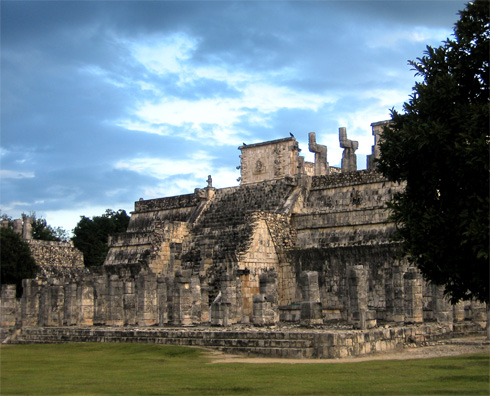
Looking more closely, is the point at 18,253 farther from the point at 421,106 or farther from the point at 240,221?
the point at 421,106

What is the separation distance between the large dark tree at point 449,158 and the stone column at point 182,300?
1392 centimetres

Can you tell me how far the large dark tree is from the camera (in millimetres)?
14102

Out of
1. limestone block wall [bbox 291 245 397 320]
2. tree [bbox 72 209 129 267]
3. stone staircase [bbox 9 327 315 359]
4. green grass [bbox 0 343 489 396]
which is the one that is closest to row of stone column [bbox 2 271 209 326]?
stone staircase [bbox 9 327 315 359]

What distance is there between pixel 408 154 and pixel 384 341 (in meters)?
7.01

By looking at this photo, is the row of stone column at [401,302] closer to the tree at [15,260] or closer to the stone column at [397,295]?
the stone column at [397,295]

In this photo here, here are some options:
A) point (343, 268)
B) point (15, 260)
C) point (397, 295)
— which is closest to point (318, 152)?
point (343, 268)

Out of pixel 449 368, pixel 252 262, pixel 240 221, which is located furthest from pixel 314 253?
pixel 449 368

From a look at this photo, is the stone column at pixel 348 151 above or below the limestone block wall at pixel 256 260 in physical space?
above

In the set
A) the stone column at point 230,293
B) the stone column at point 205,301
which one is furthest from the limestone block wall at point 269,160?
the stone column at point 230,293

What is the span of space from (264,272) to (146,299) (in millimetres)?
5409

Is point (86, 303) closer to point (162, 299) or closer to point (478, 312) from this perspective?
point (162, 299)

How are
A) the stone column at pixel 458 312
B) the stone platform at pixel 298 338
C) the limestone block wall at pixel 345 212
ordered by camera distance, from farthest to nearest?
the limestone block wall at pixel 345 212 < the stone column at pixel 458 312 < the stone platform at pixel 298 338

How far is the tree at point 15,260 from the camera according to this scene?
159 ft

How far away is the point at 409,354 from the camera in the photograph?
1912 centimetres
